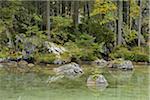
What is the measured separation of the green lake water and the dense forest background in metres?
5.67

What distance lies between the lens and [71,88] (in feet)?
49.4

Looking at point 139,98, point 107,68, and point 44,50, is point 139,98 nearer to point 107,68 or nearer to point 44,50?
point 107,68

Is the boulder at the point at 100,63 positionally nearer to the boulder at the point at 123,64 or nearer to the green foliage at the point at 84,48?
the green foliage at the point at 84,48

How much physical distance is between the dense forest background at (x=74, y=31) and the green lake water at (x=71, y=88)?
567 cm

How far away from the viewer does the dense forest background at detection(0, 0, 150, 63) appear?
84.4 ft

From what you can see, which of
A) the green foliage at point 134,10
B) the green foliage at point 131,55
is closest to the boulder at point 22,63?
the green foliage at point 131,55

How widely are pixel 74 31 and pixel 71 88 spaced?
1460 cm

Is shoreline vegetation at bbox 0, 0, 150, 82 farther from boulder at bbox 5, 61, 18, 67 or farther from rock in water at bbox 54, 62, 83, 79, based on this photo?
rock in water at bbox 54, 62, 83, 79

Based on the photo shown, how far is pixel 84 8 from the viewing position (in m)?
32.8

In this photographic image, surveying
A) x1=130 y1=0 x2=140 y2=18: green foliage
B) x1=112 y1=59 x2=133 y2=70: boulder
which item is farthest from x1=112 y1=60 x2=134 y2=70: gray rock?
x1=130 y1=0 x2=140 y2=18: green foliage

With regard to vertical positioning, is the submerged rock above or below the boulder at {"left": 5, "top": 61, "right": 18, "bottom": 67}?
below

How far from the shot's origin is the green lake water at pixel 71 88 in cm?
1293

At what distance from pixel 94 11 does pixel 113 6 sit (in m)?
1.34

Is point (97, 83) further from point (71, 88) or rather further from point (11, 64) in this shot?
point (11, 64)
